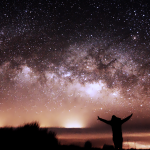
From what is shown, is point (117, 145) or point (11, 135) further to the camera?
point (11, 135)

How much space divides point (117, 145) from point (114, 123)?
3.03ft

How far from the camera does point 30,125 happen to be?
8.52m

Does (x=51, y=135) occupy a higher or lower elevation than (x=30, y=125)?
lower

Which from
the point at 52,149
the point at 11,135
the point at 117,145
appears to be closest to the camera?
the point at 117,145

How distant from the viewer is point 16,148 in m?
5.56

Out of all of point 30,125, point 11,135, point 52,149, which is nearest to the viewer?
point 52,149

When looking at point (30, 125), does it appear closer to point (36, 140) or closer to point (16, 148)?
point (36, 140)

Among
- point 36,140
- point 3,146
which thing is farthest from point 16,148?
point 36,140

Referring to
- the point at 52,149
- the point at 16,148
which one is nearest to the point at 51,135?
the point at 52,149

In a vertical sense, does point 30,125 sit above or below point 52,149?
above

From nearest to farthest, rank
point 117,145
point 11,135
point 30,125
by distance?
1. point 117,145
2. point 11,135
3. point 30,125

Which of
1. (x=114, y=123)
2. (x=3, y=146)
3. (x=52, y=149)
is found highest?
(x=114, y=123)

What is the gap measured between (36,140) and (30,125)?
1.96 m

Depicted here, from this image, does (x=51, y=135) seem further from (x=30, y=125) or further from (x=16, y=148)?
(x=16, y=148)
